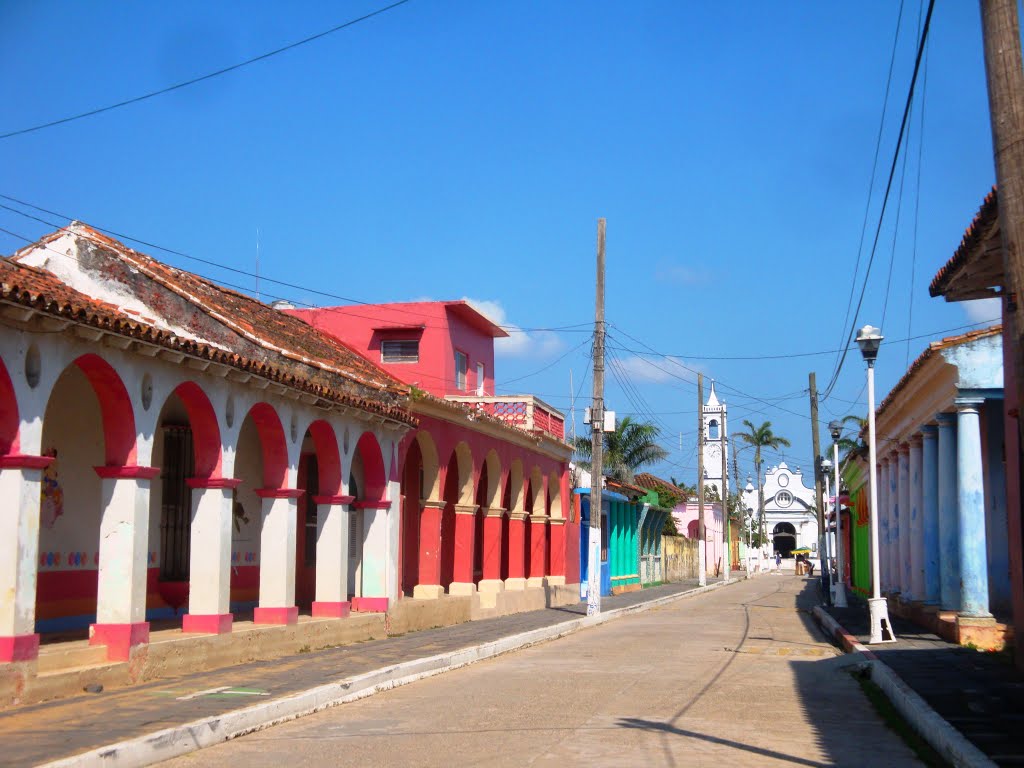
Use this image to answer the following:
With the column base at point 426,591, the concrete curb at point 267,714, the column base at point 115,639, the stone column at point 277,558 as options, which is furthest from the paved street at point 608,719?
the column base at point 426,591

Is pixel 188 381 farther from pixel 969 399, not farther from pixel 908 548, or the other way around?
pixel 908 548

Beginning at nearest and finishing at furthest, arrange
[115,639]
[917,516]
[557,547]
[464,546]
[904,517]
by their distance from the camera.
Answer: [115,639], [917,516], [464,546], [904,517], [557,547]

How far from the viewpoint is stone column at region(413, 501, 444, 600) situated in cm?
2202

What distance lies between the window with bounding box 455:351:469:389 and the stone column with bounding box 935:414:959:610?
44.8 feet

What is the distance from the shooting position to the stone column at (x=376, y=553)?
1912cm

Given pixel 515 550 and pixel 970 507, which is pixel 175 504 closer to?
pixel 970 507

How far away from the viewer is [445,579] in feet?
88.7

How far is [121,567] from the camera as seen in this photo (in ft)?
39.1

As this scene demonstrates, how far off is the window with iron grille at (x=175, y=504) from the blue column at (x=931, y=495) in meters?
12.5

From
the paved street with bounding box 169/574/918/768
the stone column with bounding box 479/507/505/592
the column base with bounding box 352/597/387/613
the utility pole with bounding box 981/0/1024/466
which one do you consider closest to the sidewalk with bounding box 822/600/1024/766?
the paved street with bounding box 169/574/918/768

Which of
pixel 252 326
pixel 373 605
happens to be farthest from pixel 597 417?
pixel 252 326

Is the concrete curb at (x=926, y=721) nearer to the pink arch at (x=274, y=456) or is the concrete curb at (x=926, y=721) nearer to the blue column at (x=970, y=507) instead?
the blue column at (x=970, y=507)

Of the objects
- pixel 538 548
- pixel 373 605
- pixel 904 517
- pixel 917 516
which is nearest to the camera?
pixel 373 605

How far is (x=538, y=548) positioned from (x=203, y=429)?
18.0 metres
